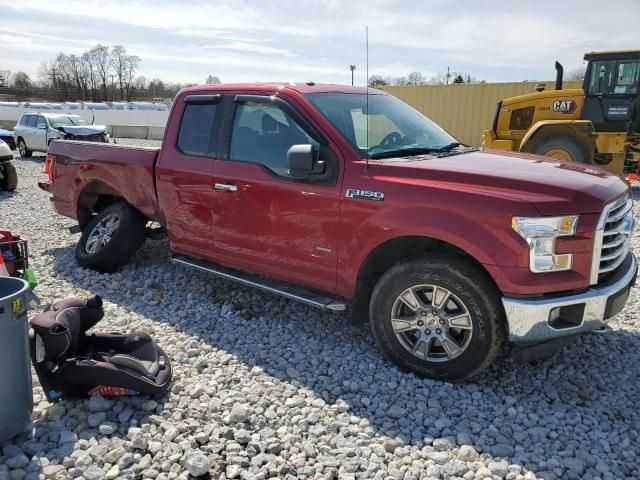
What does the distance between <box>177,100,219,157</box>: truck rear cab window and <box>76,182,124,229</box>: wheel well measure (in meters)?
1.44

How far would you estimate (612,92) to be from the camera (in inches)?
452

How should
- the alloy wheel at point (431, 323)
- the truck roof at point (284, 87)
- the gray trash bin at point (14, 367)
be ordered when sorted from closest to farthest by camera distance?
the gray trash bin at point (14, 367), the alloy wheel at point (431, 323), the truck roof at point (284, 87)

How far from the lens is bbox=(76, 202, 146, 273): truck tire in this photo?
5.63 metres

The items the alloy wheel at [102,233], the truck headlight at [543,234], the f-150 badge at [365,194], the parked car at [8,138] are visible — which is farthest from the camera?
the parked car at [8,138]

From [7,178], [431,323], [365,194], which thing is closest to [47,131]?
[7,178]

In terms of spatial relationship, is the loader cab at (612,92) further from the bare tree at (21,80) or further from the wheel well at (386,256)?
the bare tree at (21,80)

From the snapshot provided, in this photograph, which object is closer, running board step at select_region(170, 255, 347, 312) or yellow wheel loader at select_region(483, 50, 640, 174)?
running board step at select_region(170, 255, 347, 312)

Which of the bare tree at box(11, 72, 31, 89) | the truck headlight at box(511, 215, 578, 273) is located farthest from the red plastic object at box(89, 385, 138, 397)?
the bare tree at box(11, 72, 31, 89)

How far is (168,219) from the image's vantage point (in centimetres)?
513

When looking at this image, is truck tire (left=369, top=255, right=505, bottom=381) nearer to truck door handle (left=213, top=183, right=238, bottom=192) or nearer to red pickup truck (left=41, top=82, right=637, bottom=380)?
red pickup truck (left=41, top=82, right=637, bottom=380)

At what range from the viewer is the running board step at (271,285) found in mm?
3953

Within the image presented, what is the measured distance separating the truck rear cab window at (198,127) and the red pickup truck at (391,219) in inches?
0.6

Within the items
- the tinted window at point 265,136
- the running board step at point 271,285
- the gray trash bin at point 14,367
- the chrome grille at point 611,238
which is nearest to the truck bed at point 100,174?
the running board step at point 271,285

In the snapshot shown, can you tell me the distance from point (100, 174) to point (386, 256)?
3.59 meters
